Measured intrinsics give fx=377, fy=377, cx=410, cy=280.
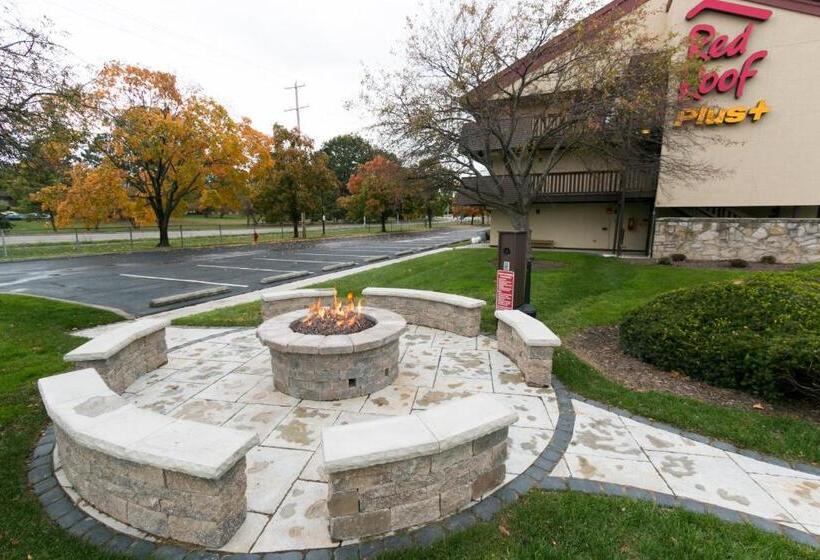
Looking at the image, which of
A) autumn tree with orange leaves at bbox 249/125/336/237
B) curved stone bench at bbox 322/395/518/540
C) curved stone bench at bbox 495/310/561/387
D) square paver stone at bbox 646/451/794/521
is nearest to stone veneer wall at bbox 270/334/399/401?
curved stone bench at bbox 322/395/518/540

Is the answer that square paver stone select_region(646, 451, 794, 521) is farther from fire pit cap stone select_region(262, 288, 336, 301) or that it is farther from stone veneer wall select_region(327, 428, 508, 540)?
fire pit cap stone select_region(262, 288, 336, 301)

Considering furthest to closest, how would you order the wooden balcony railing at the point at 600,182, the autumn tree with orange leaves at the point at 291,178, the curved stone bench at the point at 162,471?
the autumn tree with orange leaves at the point at 291,178 < the wooden balcony railing at the point at 600,182 < the curved stone bench at the point at 162,471

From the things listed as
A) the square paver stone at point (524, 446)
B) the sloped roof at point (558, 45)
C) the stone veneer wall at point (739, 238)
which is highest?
the sloped roof at point (558, 45)

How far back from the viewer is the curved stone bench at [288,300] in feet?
24.9

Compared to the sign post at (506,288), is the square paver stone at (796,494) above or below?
below

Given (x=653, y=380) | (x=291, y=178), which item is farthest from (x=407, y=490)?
(x=291, y=178)


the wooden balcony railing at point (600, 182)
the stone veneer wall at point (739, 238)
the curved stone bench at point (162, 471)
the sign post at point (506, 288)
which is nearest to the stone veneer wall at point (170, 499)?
the curved stone bench at point (162, 471)

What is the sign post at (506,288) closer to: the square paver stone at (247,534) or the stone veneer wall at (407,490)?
the stone veneer wall at (407,490)

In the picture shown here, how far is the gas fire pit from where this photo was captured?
456 centimetres

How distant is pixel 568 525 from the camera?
2.74 meters

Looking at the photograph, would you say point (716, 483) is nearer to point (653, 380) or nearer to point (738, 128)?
point (653, 380)

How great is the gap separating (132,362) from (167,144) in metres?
21.2

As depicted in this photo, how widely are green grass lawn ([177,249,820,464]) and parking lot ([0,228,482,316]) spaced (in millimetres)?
3572

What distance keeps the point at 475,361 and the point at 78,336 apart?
291 inches
